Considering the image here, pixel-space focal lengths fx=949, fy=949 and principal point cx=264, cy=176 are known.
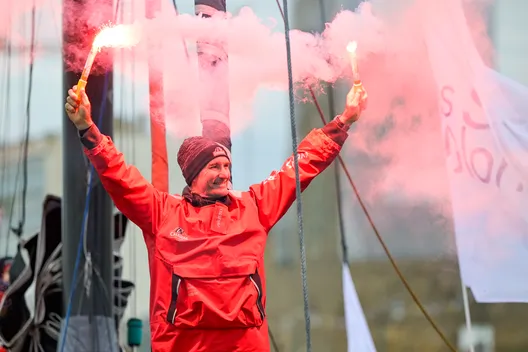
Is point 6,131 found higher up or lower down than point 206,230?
higher up

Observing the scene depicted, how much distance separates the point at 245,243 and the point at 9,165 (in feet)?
18.6

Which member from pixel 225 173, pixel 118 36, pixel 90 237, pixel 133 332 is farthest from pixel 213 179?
pixel 133 332

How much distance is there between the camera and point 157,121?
164 inches

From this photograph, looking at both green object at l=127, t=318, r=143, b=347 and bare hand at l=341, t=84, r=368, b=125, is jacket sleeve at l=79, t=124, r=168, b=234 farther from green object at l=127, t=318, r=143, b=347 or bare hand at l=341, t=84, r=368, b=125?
green object at l=127, t=318, r=143, b=347

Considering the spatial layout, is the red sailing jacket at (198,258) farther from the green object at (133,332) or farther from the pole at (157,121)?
the green object at (133,332)

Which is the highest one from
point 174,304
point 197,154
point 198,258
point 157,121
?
point 157,121

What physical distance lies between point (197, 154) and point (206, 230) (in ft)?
0.82

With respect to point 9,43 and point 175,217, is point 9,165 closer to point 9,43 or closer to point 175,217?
point 9,43

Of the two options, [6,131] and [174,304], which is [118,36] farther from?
[6,131]

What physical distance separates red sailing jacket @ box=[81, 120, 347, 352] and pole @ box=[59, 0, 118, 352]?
1.93 metres

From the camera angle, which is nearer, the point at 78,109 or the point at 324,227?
the point at 78,109

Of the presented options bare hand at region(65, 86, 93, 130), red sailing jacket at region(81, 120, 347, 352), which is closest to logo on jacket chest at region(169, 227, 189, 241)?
red sailing jacket at region(81, 120, 347, 352)

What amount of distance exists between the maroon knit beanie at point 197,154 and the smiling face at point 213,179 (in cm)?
1

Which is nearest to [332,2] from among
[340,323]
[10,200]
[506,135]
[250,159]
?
[250,159]
